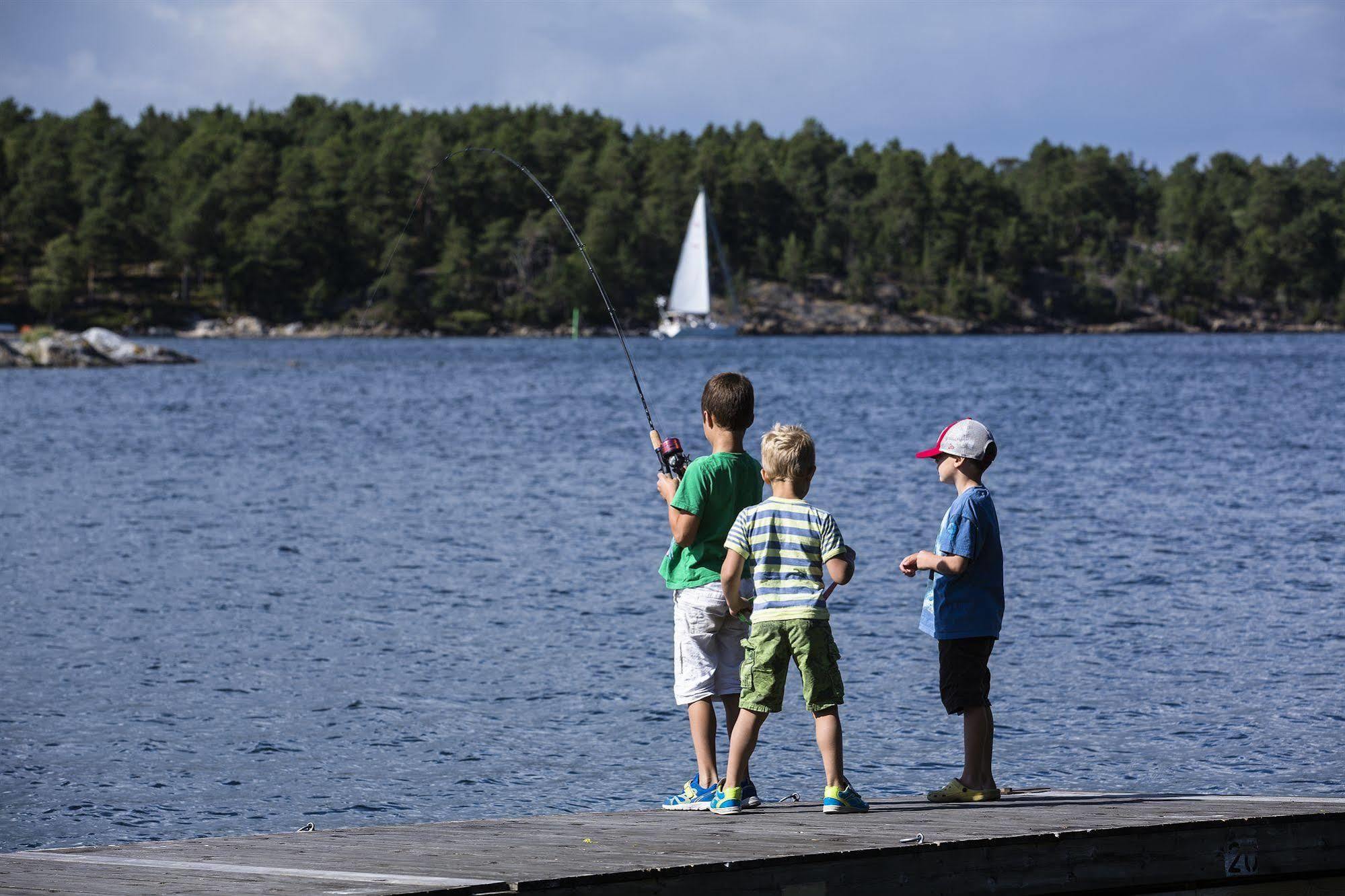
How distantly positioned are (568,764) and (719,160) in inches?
5532

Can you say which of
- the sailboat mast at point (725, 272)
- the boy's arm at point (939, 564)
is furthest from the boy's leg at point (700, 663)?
the sailboat mast at point (725, 272)

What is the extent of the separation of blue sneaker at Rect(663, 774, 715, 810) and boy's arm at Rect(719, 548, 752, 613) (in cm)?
79

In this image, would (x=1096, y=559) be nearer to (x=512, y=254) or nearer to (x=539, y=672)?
(x=539, y=672)

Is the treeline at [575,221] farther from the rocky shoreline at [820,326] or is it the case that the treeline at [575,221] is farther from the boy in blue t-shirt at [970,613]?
the boy in blue t-shirt at [970,613]

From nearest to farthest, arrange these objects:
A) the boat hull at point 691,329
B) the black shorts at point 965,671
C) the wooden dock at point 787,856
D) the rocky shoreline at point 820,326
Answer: the wooden dock at point 787,856 < the black shorts at point 965,671 < the boat hull at point 691,329 < the rocky shoreline at point 820,326

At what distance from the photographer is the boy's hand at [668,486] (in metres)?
5.70

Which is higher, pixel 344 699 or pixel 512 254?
pixel 512 254

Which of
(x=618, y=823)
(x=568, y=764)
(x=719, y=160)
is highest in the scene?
(x=719, y=160)

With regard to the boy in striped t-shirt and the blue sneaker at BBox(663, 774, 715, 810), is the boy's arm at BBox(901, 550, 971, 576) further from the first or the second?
the blue sneaker at BBox(663, 774, 715, 810)

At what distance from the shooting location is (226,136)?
137750 mm

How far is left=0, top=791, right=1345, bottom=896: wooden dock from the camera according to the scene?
4.45 m

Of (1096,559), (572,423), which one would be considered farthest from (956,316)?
(1096,559)

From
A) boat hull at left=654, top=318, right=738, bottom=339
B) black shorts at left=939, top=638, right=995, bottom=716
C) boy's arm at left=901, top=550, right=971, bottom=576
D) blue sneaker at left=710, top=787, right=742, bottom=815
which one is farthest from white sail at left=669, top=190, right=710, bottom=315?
blue sneaker at left=710, top=787, right=742, bottom=815

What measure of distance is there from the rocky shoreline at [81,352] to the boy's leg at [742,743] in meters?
65.7
